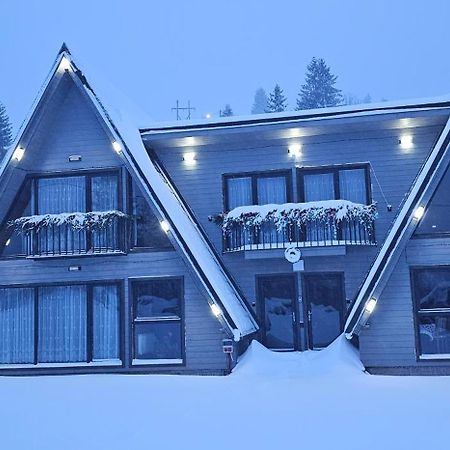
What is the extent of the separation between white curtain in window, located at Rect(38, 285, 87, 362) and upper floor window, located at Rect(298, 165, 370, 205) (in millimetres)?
6812

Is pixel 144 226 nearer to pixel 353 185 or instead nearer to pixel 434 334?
pixel 353 185

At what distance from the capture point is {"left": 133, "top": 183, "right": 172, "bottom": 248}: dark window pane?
14.7 meters

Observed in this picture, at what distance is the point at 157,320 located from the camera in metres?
14.5

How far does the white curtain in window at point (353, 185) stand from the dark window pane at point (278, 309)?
9.36 feet

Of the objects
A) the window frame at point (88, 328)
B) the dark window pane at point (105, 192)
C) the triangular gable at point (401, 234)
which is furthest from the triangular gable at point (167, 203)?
the triangular gable at point (401, 234)

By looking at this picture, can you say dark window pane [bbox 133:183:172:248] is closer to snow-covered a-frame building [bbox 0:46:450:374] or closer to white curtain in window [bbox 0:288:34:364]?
snow-covered a-frame building [bbox 0:46:450:374]

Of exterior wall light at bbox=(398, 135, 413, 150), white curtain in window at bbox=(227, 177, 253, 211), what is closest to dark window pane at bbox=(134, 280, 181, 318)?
white curtain in window at bbox=(227, 177, 253, 211)

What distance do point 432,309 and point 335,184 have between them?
4208 millimetres

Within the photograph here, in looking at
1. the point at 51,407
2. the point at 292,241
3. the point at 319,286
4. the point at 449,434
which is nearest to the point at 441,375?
the point at 319,286

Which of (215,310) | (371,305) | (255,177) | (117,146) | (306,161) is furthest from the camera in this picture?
(255,177)

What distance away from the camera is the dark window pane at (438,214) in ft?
45.5

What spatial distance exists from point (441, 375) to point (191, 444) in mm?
7965

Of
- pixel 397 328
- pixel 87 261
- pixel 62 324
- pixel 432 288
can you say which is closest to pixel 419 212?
pixel 432 288

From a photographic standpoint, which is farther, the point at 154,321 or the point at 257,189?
the point at 257,189
